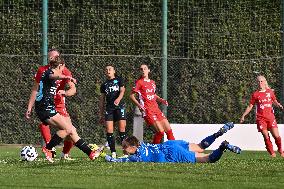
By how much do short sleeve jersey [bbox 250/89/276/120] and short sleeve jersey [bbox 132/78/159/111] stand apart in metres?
2.08

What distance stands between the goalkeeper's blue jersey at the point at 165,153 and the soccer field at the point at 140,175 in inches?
15.0

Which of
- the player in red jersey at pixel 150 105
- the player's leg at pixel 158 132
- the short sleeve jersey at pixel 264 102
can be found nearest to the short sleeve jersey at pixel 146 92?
the player in red jersey at pixel 150 105

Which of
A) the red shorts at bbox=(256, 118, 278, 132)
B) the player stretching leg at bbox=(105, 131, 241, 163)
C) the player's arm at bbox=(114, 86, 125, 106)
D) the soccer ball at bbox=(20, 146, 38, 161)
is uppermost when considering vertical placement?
the player's arm at bbox=(114, 86, 125, 106)

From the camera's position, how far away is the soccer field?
1171 cm

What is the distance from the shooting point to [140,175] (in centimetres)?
1292

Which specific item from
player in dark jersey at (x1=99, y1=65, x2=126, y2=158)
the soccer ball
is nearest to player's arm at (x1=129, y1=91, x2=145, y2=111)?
player in dark jersey at (x1=99, y1=65, x2=126, y2=158)

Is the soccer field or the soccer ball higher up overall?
the soccer field

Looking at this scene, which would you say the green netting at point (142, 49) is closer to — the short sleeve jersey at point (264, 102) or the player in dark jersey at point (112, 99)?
the short sleeve jersey at point (264, 102)

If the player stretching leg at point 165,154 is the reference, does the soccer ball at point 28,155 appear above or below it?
below

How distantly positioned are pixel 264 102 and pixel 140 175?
7.65 meters

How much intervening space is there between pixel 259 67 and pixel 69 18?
5360mm

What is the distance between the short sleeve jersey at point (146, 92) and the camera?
66.7 ft

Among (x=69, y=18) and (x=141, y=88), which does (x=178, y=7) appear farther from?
(x=141, y=88)

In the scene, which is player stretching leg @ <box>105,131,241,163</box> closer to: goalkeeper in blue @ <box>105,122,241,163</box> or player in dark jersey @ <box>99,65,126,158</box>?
→ goalkeeper in blue @ <box>105,122,241,163</box>
